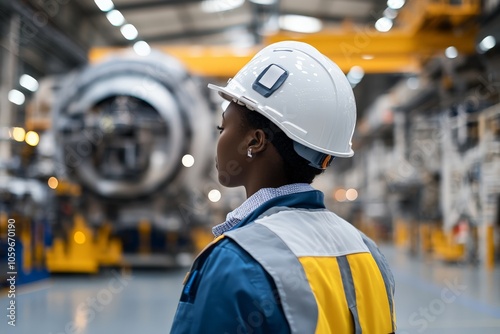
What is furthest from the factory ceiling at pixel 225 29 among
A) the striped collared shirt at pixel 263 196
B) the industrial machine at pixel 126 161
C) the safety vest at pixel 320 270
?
the safety vest at pixel 320 270

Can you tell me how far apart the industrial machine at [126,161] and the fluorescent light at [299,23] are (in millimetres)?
12650

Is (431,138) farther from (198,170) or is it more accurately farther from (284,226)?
(284,226)

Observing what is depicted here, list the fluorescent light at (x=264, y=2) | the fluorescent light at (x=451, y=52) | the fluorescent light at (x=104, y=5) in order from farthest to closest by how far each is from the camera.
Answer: the fluorescent light at (x=264, y=2) → the fluorescent light at (x=104, y=5) → the fluorescent light at (x=451, y=52)

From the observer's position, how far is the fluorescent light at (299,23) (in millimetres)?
18316

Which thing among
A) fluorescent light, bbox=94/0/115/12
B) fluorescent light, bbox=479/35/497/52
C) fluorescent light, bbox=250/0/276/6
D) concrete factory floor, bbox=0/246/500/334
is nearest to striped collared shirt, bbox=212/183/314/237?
concrete factory floor, bbox=0/246/500/334

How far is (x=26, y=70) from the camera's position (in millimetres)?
17000

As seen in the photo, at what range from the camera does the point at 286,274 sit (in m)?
0.85

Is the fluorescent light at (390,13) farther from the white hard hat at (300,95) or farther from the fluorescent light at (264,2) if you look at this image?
the white hard hat at (300,95)

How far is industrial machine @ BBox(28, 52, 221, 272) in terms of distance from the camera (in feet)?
19.7

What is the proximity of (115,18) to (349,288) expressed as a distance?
53.6 feet

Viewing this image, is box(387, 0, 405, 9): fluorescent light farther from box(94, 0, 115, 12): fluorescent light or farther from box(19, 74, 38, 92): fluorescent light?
box(19, 74, 38, 92): fluorescent light

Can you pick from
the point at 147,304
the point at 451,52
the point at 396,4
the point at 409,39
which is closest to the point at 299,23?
the point at 396,4

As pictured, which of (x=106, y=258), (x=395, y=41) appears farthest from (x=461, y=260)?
(x=106, y=258)

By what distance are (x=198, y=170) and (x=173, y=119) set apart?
664 millimetres
